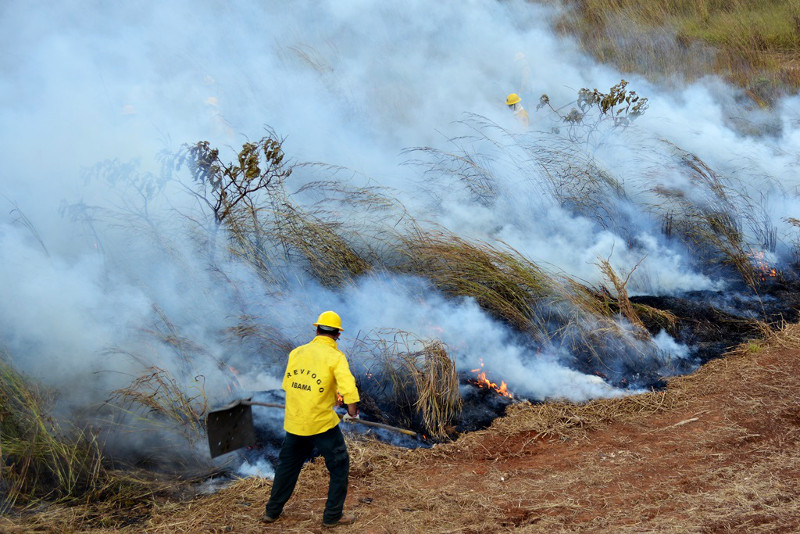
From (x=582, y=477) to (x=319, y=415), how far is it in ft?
5.84

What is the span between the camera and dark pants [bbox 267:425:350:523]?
3535 millimetres

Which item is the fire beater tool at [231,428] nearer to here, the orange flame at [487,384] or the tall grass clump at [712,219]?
the orange flame at [487,384]

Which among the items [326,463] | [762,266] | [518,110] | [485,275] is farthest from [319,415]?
[518,110]

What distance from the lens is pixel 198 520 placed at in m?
3.69

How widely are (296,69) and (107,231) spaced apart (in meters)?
3.90

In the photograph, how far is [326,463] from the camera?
3570 mm

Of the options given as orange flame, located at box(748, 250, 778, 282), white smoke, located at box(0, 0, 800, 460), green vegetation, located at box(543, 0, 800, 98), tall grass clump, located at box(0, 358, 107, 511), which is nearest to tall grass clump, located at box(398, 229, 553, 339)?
white smoke, located at box(0, 0, 800, 460)

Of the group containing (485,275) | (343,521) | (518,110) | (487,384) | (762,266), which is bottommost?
(343,521)

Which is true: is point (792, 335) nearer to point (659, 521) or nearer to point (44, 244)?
point (659, 521)

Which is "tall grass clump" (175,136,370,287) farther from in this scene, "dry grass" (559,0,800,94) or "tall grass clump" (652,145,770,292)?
"dry grass" (559,0,800,94)

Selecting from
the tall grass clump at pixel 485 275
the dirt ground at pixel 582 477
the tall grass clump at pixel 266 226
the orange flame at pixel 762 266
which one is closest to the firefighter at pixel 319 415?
the dirt ground at pixel 582 477

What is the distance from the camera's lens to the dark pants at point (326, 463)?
3535 mm

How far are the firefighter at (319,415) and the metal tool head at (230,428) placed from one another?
0.62 metres

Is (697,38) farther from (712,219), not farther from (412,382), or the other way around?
(412,382)
